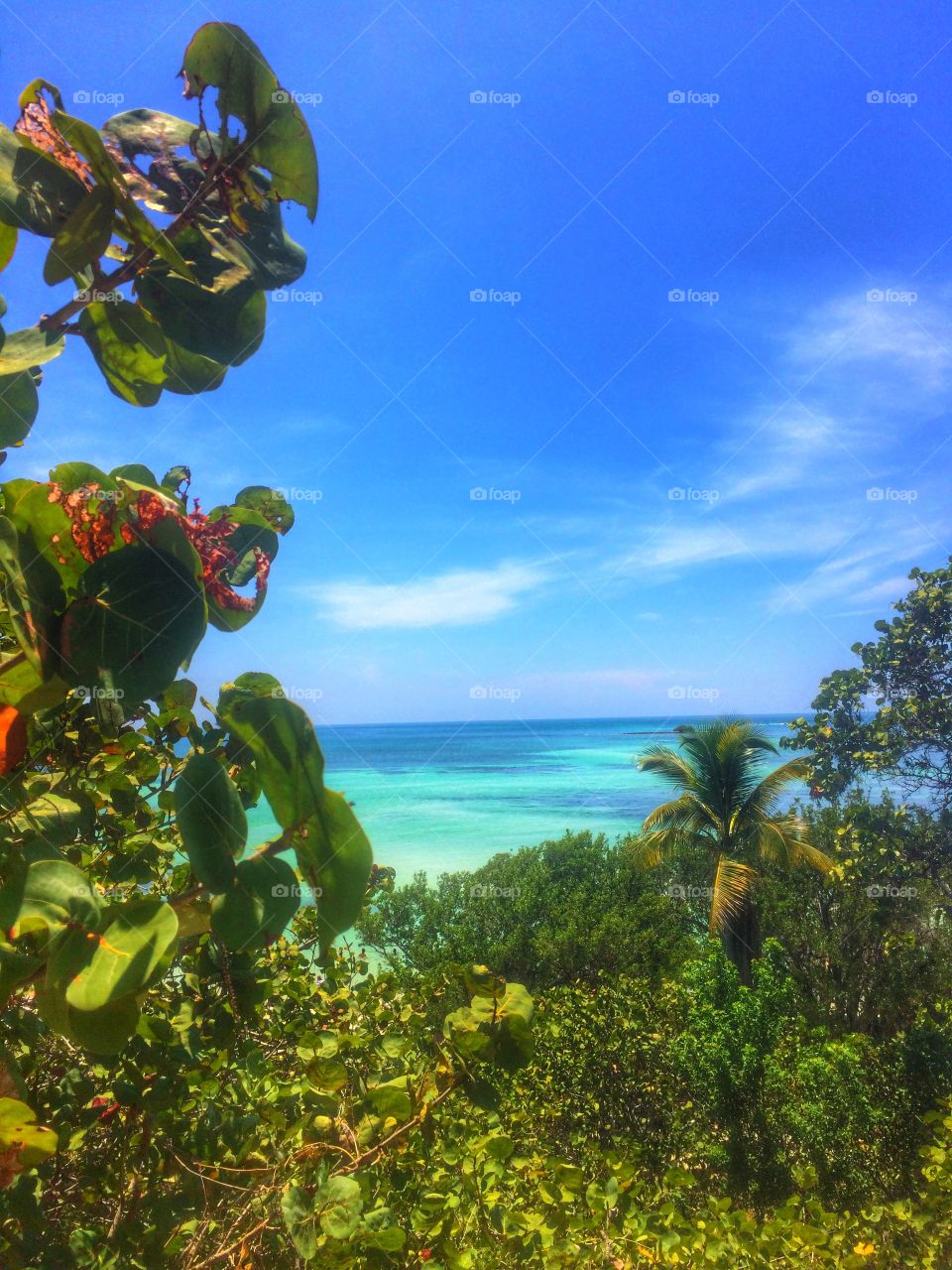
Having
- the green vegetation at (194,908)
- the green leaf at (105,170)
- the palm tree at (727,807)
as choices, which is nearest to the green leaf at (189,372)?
the green vegetation at (194,908)

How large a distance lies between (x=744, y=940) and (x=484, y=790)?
6079cm

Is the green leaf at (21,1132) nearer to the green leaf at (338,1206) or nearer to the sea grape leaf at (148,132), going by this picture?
the green leaf at (338,1206)

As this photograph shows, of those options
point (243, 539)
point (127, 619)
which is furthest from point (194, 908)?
point (243, 539)

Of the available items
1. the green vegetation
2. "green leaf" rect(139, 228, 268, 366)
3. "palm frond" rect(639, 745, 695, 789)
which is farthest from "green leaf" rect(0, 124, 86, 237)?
"palm frond" rect(639, 745, 695, 789)

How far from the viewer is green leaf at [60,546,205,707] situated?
83 cm

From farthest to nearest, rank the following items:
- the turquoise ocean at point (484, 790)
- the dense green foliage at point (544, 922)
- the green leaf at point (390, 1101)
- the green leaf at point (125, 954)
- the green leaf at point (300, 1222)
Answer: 1. the turquoise ocean at point (484, 790)
2. the dense green foliage at point (544, 922)
3. the green leaf at point (390, 1101)
4. the green leaf at point (300, 1222)
5. the green leaf at point (125, 954)

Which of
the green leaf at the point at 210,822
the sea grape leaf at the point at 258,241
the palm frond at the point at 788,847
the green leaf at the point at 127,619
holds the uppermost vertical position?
the sea grape leaf at the point at 258,241

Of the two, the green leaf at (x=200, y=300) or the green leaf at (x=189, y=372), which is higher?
the green leaf at (x=200, y=300)

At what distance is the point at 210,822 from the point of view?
2.67 feet

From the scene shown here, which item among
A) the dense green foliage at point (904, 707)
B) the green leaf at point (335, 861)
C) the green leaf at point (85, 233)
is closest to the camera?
the green leaf at point (335, 861)

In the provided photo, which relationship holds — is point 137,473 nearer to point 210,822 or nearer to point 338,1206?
point 210,822

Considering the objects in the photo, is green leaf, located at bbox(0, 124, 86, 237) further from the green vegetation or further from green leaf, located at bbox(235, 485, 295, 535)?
green leaf, located at bbox(235, 485, 295, 535)

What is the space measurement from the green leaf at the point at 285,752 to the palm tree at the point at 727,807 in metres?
14.9

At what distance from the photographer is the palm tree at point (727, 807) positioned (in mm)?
14648
